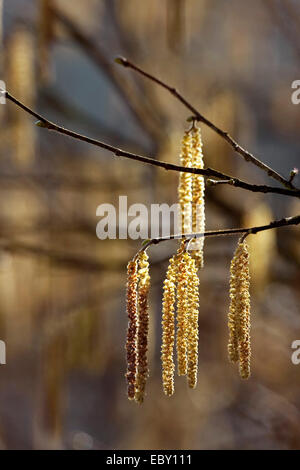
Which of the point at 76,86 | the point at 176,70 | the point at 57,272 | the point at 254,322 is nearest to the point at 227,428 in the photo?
the point at 254,322

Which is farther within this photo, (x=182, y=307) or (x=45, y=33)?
(x=45, y=33)

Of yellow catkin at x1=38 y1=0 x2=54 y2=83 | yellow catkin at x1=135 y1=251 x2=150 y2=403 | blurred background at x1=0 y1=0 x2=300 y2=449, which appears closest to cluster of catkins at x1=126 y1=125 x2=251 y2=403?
yellow catkin at x1=135 y1=251 x2=150 y2=403

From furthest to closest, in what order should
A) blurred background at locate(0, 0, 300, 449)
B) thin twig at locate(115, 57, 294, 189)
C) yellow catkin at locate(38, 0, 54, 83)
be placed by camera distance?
blurred background at locate(0, 0, 300, 449)
yellow catkin at locate(38, 0, 54, 83)
thin twig at locate(115, 57, 294, 189)

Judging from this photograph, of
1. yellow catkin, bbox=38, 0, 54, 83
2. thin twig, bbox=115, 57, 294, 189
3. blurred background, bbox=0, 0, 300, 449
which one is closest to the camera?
thin twig, bbox=115, 57, 294, 189

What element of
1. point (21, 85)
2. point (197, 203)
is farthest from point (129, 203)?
point (197, 203)

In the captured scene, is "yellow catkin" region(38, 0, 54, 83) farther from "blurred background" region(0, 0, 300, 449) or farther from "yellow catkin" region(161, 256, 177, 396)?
"yellow catkin" region(161, 256, 177, 396)

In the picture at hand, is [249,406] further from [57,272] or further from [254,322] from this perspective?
[57,272]

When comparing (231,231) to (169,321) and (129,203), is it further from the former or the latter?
(129,203)

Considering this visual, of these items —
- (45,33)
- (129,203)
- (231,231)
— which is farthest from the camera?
(129,203)

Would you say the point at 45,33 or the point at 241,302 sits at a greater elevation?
the point at 45,33
